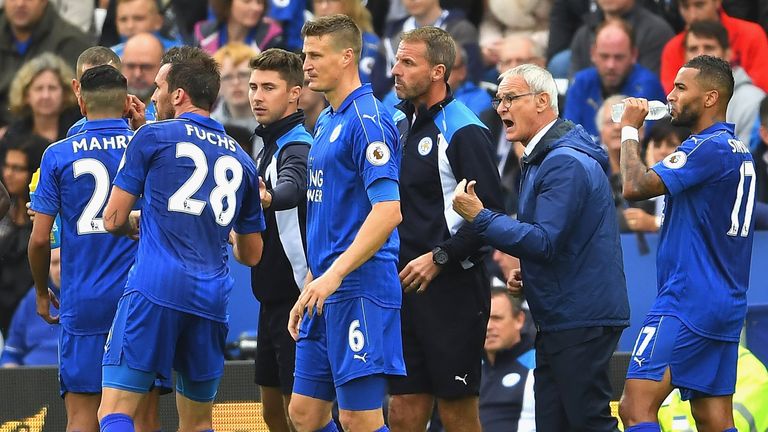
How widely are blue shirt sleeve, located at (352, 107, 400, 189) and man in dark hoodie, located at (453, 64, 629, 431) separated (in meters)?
0.45

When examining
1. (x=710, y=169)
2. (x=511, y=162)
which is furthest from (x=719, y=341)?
(x=511, y=162)

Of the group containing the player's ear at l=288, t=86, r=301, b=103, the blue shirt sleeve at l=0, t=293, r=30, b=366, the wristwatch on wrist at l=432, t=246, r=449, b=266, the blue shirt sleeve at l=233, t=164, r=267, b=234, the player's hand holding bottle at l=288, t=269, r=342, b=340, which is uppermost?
the player's ear at l=288, t=86, r=301, b=103

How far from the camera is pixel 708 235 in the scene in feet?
22.9

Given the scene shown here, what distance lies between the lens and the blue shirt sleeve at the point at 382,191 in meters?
6.39

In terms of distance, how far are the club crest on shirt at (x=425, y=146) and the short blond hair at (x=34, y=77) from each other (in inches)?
195

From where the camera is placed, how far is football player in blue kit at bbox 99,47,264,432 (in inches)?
264

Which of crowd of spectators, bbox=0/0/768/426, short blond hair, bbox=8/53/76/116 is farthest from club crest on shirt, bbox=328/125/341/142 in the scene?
short blond hair, bbox=8/53/76/116

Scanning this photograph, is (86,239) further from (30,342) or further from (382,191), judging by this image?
(30,342)

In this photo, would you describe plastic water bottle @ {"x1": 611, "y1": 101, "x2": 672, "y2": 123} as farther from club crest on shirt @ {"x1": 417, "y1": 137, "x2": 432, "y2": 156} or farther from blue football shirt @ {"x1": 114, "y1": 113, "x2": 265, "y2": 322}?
blue football shirt @ {"x1": 114, "y1": 113, "x2": 265, "y2": 322}

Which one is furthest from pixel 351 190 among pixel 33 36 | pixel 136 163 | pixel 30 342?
pixel 33 36

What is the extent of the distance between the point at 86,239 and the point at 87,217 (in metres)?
0.12

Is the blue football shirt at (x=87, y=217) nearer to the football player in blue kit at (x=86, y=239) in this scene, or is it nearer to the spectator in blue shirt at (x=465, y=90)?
the football player in blue kit at (x=86, y=239)

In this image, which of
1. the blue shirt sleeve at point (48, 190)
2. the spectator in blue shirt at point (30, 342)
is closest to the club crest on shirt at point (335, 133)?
the blue shirt sleeve at point (48, 190)

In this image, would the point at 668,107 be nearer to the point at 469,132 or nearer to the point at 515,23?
the point at 469,132
